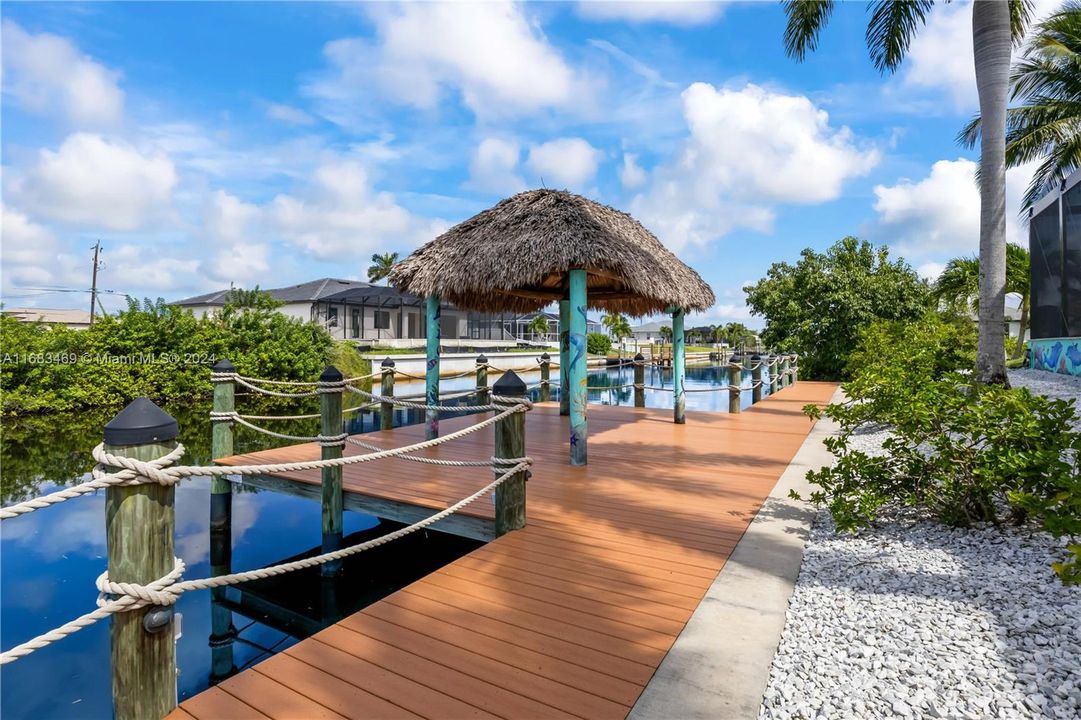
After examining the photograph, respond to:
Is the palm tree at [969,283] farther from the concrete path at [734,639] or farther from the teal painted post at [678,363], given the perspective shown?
the concrete path at [734,639]

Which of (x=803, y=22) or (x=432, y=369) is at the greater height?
(x=803, y=22)

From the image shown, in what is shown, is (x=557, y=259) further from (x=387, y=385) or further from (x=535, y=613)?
(x=535, y=613)

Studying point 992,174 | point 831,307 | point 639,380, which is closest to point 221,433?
point 639,380

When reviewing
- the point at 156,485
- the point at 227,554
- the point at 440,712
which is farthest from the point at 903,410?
the point at 227,554

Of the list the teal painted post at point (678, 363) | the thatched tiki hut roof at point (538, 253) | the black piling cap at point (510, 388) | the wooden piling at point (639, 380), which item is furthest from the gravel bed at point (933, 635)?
the wooden piling at point (639, 380)

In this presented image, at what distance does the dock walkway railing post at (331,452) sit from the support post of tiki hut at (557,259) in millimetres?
2332

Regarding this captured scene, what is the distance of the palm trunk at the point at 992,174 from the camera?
7957 millimetres

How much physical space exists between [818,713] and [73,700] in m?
4.62

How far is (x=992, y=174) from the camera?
804cm

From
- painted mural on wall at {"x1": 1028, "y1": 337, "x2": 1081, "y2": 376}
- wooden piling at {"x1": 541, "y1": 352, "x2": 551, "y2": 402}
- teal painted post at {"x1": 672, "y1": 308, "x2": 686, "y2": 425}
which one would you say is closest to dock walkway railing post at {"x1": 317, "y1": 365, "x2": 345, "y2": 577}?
teal painted post at {"x1": 672, "y1": 308, "x2": 686, "y2": 425}

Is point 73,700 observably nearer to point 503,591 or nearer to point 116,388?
point 503,591

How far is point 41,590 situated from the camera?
17.3ft

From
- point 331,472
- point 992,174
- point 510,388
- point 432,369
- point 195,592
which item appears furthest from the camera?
point 992,174

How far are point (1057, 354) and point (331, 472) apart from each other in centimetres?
1561
